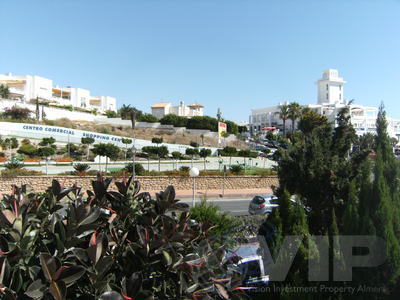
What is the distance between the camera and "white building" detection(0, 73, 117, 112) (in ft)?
244

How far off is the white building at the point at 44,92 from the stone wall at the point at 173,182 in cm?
5167

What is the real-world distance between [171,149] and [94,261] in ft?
139

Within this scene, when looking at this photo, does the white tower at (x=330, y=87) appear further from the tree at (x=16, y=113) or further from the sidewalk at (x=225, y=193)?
the sidewalk at (x=225, y=193)

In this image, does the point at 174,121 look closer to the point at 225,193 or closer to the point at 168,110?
the point at 168,110

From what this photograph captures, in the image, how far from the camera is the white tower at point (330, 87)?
110125 mm

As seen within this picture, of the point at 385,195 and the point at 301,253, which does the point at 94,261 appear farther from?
the point at 385,195

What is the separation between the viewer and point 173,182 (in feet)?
76.4

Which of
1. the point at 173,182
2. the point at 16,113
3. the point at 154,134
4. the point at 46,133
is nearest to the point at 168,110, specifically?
the point at 154,134

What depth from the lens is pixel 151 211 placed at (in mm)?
2721

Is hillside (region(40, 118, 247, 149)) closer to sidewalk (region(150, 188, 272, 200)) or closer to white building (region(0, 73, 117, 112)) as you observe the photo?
white building (region(0, 73, 117, 112))

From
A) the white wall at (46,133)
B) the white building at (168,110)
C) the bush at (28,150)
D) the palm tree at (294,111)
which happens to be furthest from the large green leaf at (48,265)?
the white building at (168,110)

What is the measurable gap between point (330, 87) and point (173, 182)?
102 m

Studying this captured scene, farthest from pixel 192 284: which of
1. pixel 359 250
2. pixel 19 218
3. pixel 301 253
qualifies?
pixel 359 250

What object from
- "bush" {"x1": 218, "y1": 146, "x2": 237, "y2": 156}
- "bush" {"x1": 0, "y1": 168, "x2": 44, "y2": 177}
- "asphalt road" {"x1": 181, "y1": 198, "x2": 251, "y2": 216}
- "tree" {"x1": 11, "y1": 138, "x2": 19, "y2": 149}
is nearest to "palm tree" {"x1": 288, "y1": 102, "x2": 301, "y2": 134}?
"bush" {"x1": 218, "y1": 146, "x2": 237, "y2": 156}
